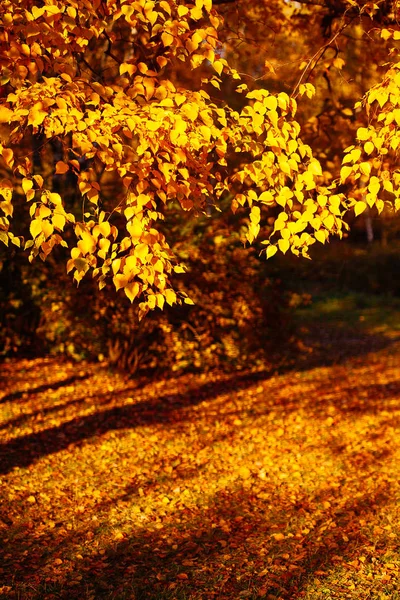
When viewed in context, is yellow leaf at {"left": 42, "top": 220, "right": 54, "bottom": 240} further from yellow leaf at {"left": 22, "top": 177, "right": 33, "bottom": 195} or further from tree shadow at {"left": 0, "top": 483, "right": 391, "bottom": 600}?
tree shadow at {"left": 0, "top": 483, "right": 391, "bottom": 600}

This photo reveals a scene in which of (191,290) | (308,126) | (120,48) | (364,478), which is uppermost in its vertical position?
(120,48)

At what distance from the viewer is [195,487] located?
655 centimetres

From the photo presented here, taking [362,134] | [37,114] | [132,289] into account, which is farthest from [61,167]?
[362,134]

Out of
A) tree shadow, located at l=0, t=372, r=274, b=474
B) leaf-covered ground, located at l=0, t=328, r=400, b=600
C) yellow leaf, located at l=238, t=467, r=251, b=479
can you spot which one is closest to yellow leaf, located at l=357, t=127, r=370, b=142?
leaf-covered ground, located at l=0, t=328, r=400, b=600

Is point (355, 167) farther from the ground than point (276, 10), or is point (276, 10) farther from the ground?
point (276, 10)

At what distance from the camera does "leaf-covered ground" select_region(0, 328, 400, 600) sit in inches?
186

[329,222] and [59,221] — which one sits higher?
[59,221]

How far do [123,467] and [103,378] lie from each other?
3.38 m

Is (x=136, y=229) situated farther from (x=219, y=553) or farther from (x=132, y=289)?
(x=219, y=553)

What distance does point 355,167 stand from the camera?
4.06 metres

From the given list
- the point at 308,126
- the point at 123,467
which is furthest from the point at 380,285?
the point at 123,467

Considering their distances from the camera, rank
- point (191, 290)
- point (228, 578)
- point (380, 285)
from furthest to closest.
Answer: point (380, 285) < point (191, 290) < point (228, 578)

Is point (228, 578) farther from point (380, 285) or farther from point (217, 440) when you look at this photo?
point (380, 285)

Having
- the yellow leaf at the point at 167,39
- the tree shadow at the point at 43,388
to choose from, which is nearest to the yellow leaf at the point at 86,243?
the yellow leaf at the point at 167,39
